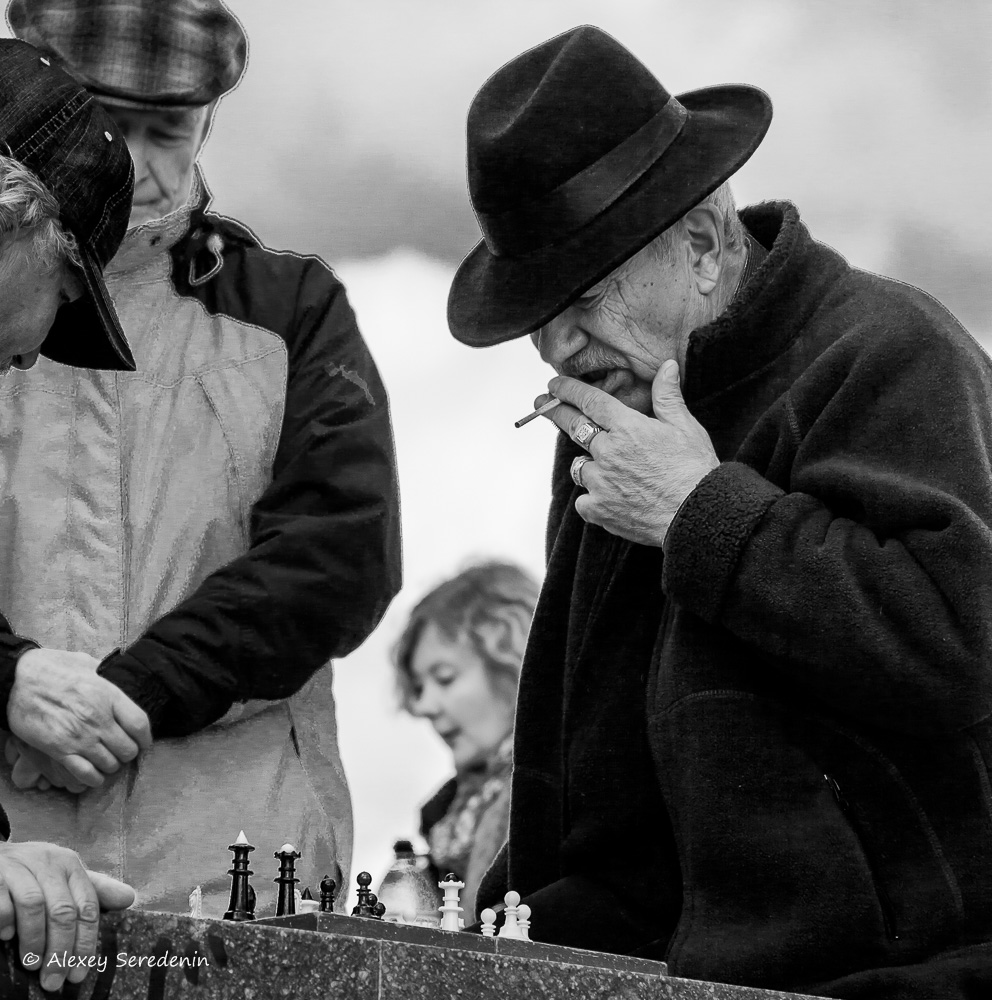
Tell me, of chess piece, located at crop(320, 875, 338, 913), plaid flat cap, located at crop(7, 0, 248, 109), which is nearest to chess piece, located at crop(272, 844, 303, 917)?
chess piece, located at crop(320, 875, 338, 913)

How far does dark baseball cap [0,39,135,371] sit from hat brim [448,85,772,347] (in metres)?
0.59

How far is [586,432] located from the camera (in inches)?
118

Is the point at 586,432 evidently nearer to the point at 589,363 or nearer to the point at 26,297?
the point at 589,363

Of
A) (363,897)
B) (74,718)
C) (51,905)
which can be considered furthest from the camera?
(74,718)

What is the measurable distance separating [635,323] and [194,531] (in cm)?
78

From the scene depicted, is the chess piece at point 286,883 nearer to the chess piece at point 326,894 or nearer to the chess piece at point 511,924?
the chess piece at point 326,894

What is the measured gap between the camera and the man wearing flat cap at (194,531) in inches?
119

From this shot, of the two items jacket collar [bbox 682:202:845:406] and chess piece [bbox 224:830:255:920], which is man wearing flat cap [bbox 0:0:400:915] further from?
jacket collar [bbox 682:202:845:406]

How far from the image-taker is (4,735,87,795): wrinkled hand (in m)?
3.01

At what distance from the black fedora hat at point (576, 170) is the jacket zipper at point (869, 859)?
0.83m

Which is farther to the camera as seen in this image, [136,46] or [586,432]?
[136,46]

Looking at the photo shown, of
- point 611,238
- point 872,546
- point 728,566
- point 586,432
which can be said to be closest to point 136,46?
point 611,238

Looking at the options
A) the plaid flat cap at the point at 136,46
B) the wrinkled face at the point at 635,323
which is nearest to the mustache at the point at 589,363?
the wrinkled face at the point at 635,323

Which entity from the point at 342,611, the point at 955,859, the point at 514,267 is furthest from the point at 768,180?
the point at 955,859
